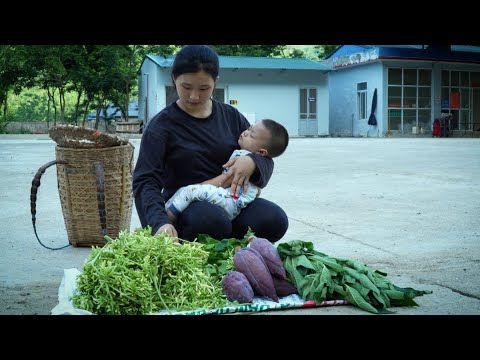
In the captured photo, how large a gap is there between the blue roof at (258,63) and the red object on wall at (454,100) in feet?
18.7

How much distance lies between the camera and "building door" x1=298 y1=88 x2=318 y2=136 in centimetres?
2808

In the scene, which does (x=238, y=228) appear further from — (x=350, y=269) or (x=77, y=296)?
(x=77, y=296)

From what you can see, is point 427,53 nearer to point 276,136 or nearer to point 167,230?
point 276,136

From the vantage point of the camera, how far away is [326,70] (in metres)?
27.4

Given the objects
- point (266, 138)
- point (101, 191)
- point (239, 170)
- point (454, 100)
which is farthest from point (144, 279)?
point (454, 100)

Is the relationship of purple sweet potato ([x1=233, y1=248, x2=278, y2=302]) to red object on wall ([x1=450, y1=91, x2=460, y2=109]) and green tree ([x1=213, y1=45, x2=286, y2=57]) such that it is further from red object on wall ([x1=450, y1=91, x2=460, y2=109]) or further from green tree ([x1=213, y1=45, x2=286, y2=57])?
green tree ([x1=213, y1=45, x2=286, y2=57])

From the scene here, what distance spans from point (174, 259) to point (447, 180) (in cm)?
688

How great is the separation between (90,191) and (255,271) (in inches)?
79.5

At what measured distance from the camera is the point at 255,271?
A: 8.89 ft

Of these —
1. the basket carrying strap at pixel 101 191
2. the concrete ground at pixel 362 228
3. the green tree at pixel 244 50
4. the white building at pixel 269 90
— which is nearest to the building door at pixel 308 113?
the white building at pixel 269 90

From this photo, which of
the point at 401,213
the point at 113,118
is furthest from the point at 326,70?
the point at 401,213

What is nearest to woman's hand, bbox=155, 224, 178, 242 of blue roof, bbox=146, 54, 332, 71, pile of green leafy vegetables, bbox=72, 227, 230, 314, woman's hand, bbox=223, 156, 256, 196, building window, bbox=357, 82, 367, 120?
pile of green leafy vegetables, bbox=72, 227, 230, 314

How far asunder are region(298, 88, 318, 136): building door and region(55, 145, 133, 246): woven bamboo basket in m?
24.0

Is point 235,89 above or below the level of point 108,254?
above
